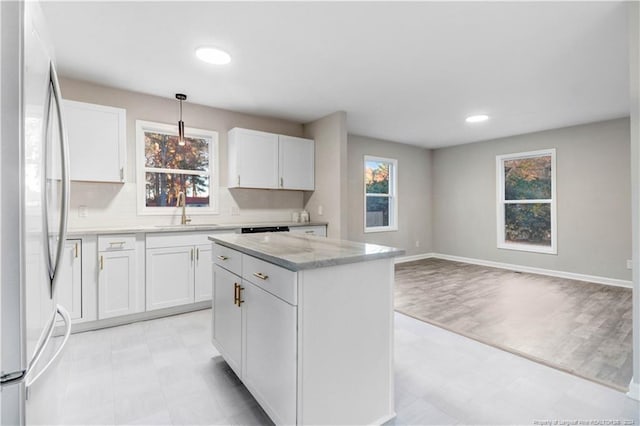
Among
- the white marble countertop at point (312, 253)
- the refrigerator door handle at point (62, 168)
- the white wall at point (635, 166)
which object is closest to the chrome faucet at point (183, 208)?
the white marble countertop at point (312, 253)

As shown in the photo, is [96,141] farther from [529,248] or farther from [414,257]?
[529,248]

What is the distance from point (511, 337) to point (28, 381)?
3036 millimetres

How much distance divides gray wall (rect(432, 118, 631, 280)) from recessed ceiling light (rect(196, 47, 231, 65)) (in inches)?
198

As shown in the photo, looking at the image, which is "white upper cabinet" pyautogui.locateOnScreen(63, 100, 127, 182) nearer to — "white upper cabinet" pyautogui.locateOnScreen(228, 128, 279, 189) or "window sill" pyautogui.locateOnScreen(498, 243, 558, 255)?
"white upper cabinet" pyautogui.locateOnScreen(228, 128, 279, 189)

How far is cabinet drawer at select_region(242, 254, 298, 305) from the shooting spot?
132cm

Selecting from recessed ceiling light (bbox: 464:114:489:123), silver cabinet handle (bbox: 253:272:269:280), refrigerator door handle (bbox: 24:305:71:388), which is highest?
recessed ceiling light (bbox: 464:114:489:123)

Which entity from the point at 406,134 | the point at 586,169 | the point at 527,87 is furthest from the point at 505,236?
the point at 527,87

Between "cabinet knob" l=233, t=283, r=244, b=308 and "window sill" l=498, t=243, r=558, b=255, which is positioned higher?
"cabinet knob" l=233, t=283, r=244, b=308

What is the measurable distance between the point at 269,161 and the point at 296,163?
40 cm

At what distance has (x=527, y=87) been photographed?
3.31 meters

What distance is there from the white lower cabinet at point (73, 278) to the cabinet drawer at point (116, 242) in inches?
6.2

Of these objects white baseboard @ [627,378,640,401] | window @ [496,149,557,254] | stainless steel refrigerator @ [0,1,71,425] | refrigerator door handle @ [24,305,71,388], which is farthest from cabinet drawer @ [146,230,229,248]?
window @ [496,149,557,254]

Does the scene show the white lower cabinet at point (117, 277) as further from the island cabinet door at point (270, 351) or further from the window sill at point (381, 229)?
the window sill at point (381, 229)

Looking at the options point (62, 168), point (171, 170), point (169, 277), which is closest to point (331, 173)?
point (171, 170)
